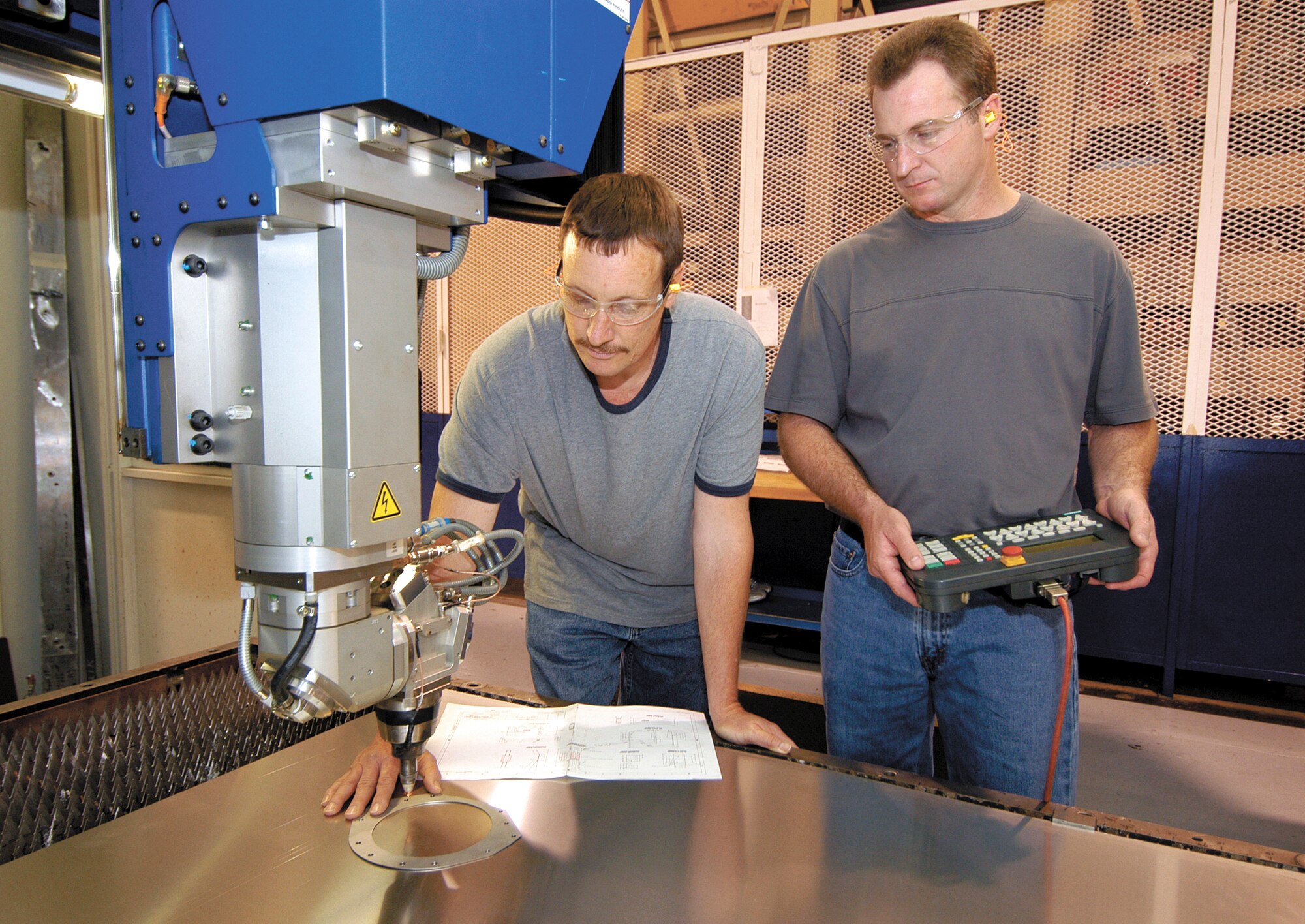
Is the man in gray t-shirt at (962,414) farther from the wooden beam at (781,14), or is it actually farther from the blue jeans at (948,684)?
the wooden beam at (781,14)

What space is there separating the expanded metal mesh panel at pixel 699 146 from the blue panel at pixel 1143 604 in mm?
1559

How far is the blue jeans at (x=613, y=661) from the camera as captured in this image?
141 cm

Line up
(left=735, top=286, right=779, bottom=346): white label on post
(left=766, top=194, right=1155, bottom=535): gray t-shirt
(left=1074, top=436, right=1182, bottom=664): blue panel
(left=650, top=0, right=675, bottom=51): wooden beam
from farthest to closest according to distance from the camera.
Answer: (left=650, top=0, right=675, bottom=51): wooden beam → (left=735, top=286, right=779, bottom=346): white label on post → (left=1074, top=436, right=1182, bottom=664): blue panel → (left=766, top=194, right=1155, bottom=535): gray t-shirt

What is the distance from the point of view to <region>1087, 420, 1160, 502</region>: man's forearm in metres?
1.24

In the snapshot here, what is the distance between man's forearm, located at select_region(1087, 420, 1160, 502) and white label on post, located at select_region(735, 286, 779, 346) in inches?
76.7

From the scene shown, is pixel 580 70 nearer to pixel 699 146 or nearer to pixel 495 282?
pixel 699 146

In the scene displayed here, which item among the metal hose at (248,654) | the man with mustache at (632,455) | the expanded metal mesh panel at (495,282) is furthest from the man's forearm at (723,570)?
the expanded metal mesh panel at (495,282)

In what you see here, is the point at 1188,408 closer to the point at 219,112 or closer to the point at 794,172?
the point at 794,172

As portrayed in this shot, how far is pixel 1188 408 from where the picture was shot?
2727 millimetres

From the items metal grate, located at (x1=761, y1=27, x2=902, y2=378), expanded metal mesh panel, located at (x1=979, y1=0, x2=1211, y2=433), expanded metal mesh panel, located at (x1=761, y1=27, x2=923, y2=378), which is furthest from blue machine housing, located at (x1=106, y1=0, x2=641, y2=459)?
expanded metal mesh panel, located at (x1=979, y1=0, x2=1211, y2=433)

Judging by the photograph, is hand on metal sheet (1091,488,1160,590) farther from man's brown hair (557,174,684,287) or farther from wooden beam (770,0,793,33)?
wooden beam (770,0,793,33)

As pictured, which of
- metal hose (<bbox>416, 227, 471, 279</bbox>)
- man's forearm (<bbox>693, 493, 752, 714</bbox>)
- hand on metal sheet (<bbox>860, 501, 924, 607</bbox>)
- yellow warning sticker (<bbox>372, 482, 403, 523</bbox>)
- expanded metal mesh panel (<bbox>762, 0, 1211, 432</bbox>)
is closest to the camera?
yellow warning sticker (<bbox>372, 482, 403, 523</bbox>)

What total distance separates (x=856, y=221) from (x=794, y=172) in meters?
0.31

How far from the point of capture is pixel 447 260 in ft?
2.71
